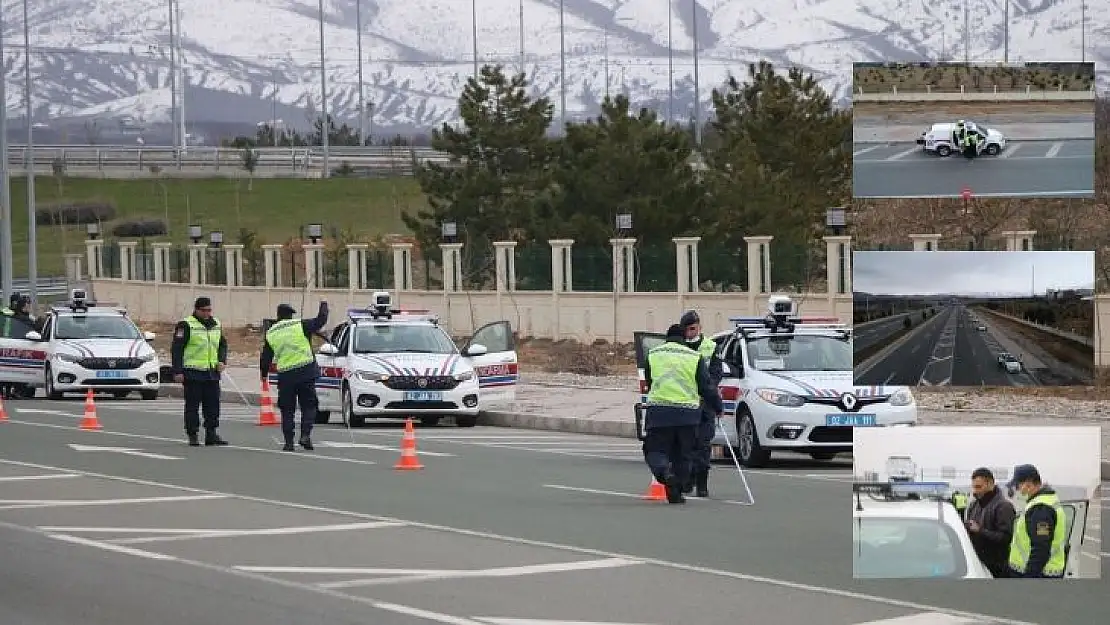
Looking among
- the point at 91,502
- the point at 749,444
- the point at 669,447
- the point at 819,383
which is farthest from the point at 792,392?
the point at 91,502

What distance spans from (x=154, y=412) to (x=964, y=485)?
23955mm

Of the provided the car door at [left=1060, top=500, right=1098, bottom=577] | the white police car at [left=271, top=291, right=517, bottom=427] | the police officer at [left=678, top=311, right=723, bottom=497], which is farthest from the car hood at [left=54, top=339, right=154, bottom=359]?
→ the car door at [left=1060, top=500, right=1098, bottom=577]

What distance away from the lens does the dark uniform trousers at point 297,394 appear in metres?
24.2

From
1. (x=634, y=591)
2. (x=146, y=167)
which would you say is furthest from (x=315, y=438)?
(x=146, y=167)

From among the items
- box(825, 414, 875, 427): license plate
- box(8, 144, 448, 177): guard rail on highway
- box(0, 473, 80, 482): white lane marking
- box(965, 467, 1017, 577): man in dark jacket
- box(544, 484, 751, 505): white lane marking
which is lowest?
box(544, 484, 751, 505): white lane marking

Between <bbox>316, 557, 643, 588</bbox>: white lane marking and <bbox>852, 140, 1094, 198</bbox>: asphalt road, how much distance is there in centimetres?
366

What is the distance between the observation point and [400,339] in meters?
30.1

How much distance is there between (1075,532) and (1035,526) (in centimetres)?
50

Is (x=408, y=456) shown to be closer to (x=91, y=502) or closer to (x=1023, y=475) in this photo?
(x=91, y=502)

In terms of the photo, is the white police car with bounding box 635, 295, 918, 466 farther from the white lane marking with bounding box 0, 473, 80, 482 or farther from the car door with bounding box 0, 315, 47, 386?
the car door with bounding box 0, 315, 47, 386

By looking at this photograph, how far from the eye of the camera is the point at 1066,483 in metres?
10.4

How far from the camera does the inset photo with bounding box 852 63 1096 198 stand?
1552cm

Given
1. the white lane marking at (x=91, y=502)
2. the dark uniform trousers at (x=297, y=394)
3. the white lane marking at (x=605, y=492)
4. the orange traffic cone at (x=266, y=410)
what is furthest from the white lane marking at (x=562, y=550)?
the orange traffic cone at (x=266, y=410)

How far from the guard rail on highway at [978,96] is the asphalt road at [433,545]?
3258 millimetres
